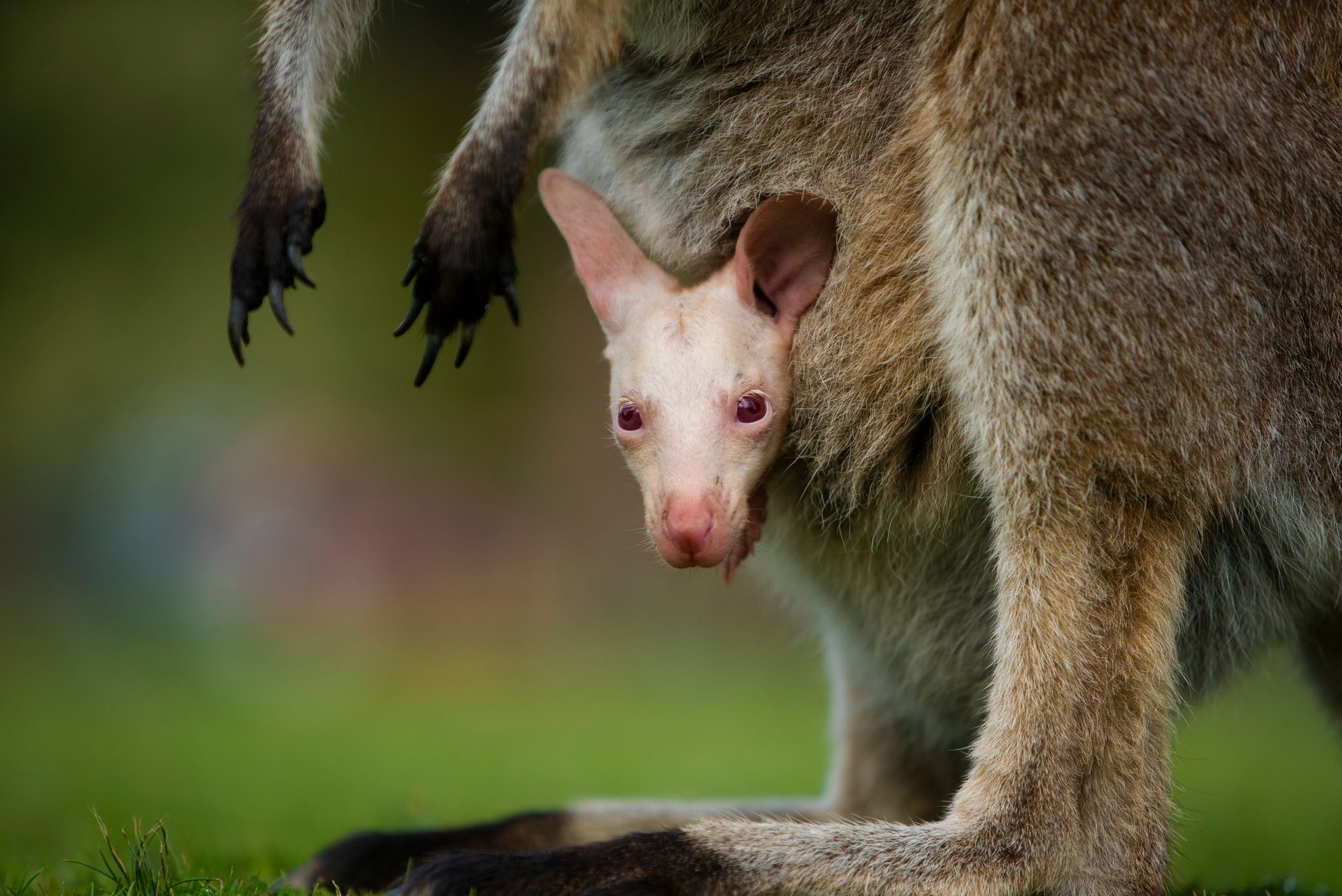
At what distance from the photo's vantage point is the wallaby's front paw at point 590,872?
7.87ft

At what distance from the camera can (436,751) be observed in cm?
688

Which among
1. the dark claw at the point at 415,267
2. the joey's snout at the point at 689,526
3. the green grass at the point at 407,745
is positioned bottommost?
the green grass at the point at 407,745

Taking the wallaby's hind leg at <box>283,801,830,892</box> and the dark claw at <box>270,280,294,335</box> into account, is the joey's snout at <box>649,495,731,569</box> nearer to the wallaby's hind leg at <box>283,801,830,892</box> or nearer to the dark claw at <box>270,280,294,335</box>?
the wallaby's hind leg at <box>283,801,830,892</box>

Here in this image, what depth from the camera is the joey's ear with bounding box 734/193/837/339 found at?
9.21 feet

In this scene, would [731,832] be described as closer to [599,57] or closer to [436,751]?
[599,57]

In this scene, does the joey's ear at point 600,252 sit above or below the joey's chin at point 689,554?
above

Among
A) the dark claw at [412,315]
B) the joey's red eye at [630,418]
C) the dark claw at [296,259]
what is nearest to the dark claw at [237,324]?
the dark claw at [296,259]

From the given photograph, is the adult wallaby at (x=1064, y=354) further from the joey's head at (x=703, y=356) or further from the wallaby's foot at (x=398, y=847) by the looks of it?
the wallaby's foot at (x=398, y=847)

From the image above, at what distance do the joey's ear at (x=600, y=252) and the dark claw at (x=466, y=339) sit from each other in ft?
0.87

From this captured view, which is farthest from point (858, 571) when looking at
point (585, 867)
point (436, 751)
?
point (436, 751)

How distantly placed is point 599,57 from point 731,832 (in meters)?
1.64

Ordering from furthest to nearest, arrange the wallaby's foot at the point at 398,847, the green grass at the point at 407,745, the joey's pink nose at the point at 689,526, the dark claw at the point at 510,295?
the green grass at the point at 407,745, the wallaby's foot at the point at 398,847, the dark claw at the point at 510,295, the joey's pink nose at the point at 689,526

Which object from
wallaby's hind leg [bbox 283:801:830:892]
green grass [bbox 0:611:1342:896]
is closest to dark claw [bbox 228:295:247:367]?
green grass [bbox 0:611:1342:896]

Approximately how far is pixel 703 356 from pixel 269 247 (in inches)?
A: 42.1
